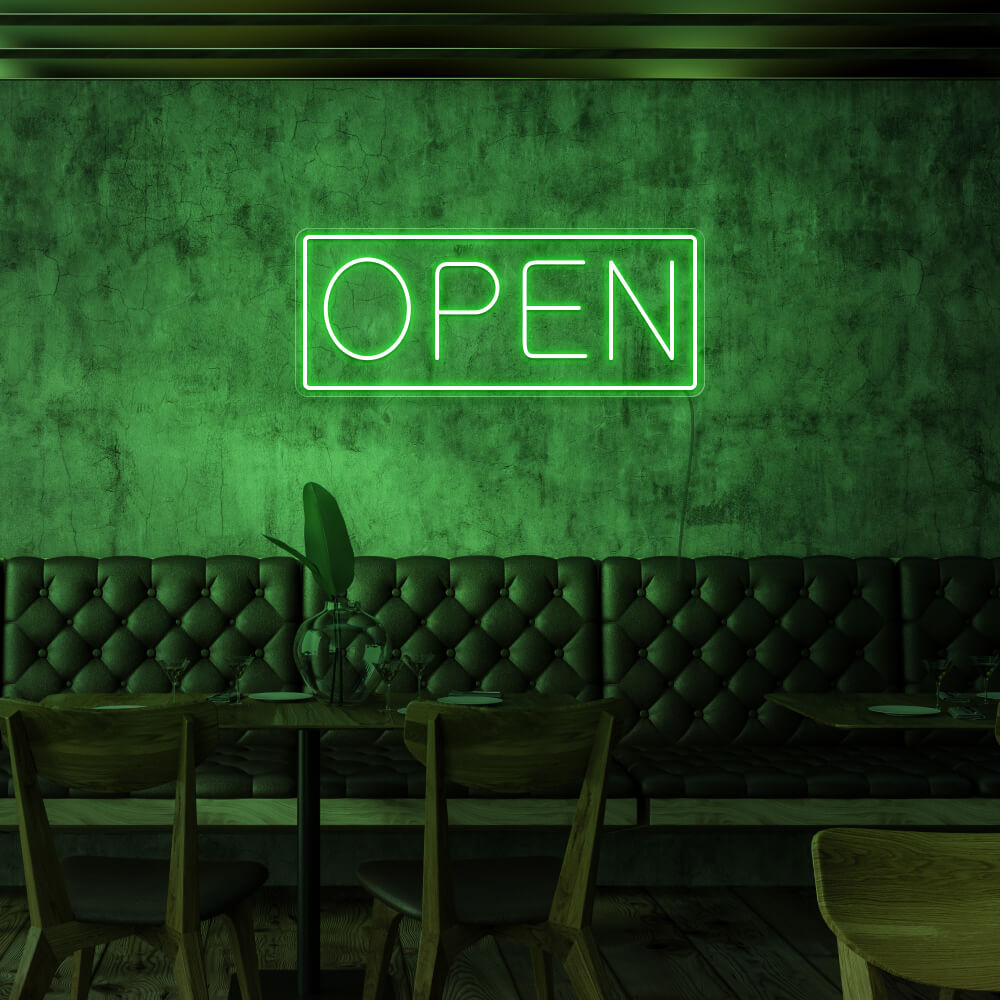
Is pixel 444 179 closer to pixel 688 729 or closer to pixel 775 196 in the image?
pixel 775 196

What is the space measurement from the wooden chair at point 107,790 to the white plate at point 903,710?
4.99 feet

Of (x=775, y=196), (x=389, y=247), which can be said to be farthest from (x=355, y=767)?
(x=775, y=196)

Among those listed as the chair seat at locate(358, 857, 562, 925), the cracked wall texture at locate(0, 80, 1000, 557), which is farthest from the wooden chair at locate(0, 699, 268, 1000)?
the cracked wall texture at locate(0, 80, 1000, 557)

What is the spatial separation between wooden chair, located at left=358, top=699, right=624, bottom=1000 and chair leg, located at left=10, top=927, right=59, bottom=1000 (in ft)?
1.91

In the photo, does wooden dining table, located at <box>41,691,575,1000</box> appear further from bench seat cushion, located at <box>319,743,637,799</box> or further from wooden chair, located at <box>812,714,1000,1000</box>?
wooden chair, located at <box>812,714,1000,1000</box>

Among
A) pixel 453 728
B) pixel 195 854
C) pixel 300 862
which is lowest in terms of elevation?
pixel 300 862

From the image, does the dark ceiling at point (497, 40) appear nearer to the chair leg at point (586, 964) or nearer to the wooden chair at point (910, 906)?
the chair leg at point (586, 964)

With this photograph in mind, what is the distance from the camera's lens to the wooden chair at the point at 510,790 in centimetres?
180

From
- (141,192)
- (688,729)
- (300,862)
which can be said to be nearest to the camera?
(300,862)

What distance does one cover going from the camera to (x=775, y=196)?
3838 millimetres

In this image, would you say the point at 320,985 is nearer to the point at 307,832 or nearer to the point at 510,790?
the point at 307,832

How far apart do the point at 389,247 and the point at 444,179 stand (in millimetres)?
313

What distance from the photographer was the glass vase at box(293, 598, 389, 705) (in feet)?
8.10

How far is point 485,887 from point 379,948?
0.34m
